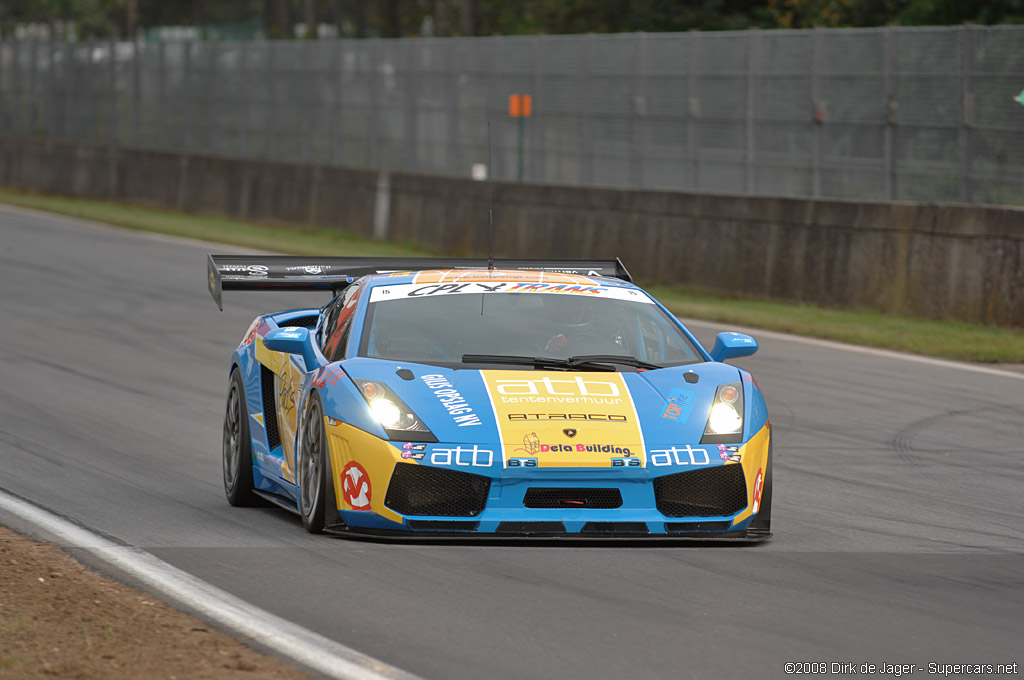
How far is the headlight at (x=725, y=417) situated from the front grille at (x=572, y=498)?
0.49 m

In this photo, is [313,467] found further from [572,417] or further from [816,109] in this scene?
[816,109]

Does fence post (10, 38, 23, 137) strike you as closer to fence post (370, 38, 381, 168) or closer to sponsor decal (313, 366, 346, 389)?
fence post (370, 38, 381, 168)

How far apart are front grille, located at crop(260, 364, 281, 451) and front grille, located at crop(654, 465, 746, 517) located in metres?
2.30

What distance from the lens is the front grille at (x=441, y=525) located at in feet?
23.7

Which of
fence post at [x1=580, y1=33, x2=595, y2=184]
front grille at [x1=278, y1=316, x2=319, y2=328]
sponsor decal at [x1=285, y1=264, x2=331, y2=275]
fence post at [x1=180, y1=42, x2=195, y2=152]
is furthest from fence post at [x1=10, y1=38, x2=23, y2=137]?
front grille at [x1=278, y1=316, x2=319, y2=328]

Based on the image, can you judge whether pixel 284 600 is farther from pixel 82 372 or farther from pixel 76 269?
pixel 76 269

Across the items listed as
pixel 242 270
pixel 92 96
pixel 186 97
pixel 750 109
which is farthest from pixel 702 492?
pixel 92 96

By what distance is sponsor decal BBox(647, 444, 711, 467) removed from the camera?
7.31 meters

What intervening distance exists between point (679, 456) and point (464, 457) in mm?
909

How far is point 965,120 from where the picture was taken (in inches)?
747

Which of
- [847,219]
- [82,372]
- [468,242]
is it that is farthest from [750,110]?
[82,372]

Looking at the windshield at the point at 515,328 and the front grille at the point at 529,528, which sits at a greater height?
the windshield at the point at 515,328

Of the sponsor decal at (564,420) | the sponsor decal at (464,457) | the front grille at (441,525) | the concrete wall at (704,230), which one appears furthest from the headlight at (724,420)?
the concrete wall at (704,230)

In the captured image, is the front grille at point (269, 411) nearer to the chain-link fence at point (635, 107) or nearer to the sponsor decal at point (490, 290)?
the sponsor decal at point (490, 290)
